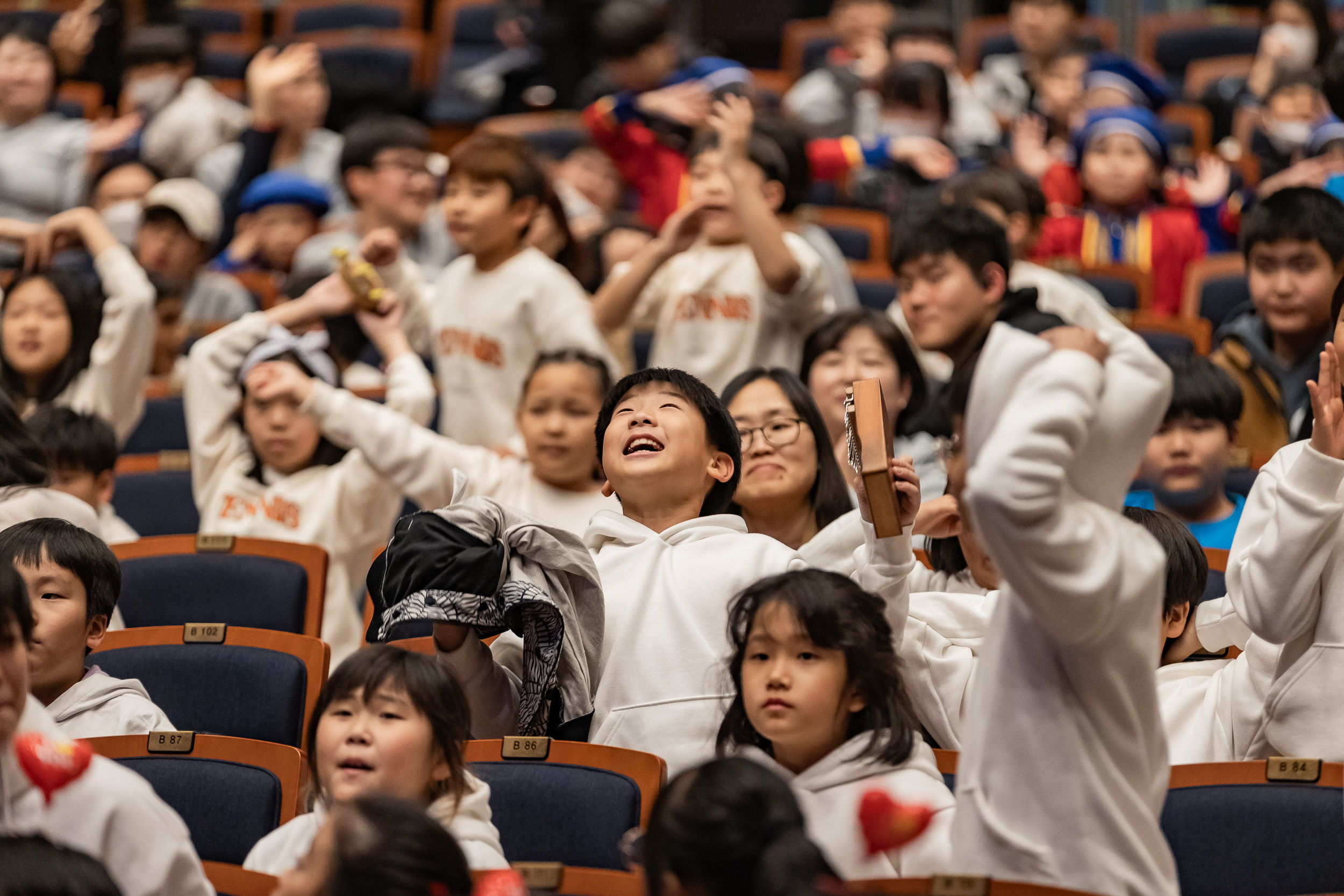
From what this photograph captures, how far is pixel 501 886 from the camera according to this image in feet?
4.95

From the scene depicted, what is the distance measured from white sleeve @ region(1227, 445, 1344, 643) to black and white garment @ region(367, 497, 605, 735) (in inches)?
35.8

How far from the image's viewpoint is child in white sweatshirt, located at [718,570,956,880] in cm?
185

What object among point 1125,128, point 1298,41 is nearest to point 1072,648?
point 1125,128

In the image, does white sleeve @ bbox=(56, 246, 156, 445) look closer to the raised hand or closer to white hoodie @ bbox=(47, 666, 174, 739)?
white hoodie @ bbox=(47, 666, 174, 739)

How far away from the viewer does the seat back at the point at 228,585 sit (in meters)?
2.94

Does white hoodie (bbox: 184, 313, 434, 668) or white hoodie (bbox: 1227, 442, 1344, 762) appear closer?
white hoodie (bbox: 1227, 442, 1344, 762)

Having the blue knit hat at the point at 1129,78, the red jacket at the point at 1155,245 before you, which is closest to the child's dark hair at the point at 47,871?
the red jacket at the point at 1155,245

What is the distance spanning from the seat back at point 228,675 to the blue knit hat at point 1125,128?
366 cm

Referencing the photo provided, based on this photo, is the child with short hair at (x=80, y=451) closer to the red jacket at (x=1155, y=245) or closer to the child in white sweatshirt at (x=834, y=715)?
the child in white sweatshirt at (x=834, y=715)

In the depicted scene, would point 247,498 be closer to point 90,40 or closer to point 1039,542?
point 1039,542

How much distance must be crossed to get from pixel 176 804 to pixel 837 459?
143cm

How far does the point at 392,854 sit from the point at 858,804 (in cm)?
58

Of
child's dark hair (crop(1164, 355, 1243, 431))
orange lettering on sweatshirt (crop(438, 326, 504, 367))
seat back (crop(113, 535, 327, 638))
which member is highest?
child's dark hair (crop(1164, 355, 1243, 431))

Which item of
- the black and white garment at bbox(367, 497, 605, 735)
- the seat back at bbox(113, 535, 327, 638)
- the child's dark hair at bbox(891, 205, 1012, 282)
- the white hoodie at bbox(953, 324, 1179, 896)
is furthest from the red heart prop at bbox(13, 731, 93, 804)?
the child's dark hair at bbox(891, 205, 1012, 282)
